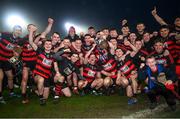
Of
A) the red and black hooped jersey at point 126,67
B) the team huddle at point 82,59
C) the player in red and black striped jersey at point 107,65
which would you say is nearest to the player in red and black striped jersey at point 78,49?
Result: the team huddle at point 82,59

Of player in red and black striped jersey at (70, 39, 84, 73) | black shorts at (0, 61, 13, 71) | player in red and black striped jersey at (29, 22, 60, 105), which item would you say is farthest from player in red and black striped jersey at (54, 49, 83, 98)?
black shorts at (0, 61, 13, 71)

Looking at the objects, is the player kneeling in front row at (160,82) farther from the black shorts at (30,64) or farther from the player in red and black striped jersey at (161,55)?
the black shorts at (30,64)

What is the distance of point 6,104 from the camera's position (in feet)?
24.7

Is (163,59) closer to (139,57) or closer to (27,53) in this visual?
(139,57)

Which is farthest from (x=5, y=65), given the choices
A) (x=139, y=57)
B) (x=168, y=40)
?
(x=168, y=40)

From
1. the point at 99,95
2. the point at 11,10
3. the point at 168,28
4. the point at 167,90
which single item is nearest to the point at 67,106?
the point at 99,95

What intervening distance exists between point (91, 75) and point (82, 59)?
2.01ft

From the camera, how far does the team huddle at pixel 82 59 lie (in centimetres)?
774

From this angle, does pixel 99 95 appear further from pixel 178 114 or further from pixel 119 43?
pixel 178 114

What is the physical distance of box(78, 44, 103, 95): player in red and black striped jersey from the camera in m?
8.64

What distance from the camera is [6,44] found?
7969 mm

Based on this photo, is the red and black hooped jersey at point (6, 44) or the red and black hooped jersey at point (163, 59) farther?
the red and black hooped jersey at point (6, 44)

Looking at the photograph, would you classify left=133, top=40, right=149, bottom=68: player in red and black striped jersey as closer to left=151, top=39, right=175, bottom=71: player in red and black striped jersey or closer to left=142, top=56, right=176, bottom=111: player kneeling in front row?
left=151, top=39, right=175, bottom=71: player in red and black striped jersey

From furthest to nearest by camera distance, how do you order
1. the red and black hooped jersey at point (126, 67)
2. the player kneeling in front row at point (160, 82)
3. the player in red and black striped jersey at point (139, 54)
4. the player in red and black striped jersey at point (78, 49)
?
the player in red and black striped jersey at point (78, 49) < the player in red and black striped jersey at point (139, 54) < the red and black hooped jersey at point (126, 67) < the player kneeling in front row at point (160, 82)
